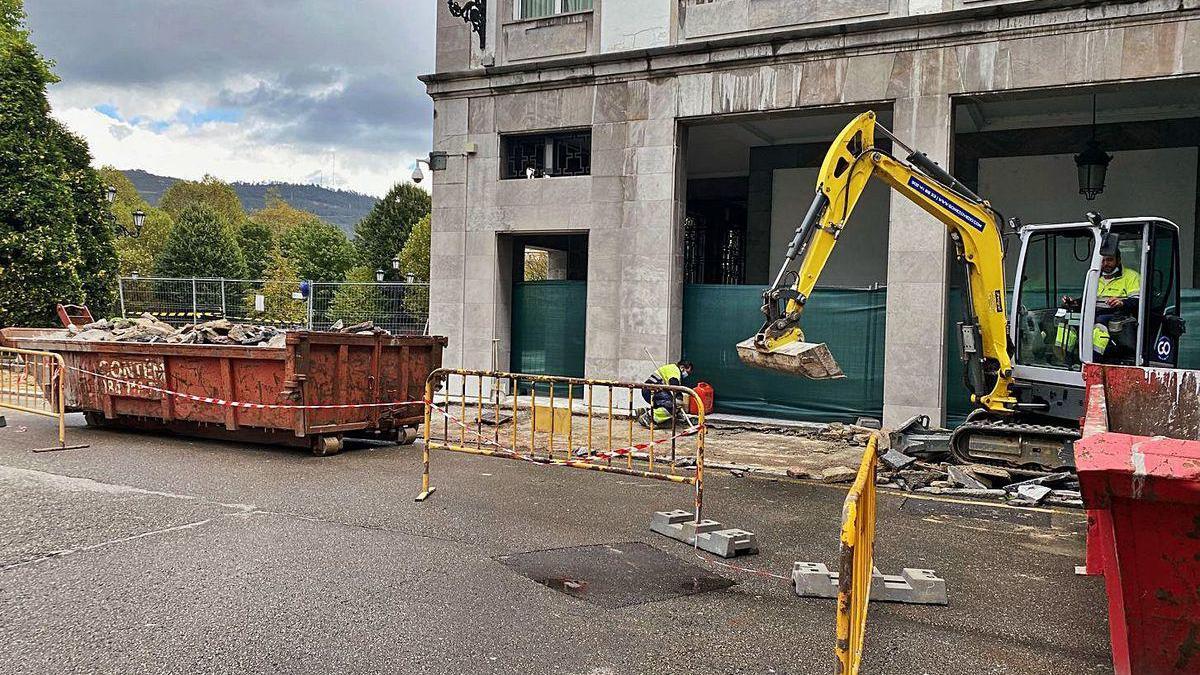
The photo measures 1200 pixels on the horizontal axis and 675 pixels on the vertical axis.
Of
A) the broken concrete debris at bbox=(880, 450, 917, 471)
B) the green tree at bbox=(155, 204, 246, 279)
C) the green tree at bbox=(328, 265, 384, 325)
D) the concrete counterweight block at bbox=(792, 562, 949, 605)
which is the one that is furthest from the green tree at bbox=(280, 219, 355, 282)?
the concrete counterweight block at bbox=(792, 562, 949, 605)

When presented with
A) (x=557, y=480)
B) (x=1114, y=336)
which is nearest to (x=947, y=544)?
(x=1114, y=336)

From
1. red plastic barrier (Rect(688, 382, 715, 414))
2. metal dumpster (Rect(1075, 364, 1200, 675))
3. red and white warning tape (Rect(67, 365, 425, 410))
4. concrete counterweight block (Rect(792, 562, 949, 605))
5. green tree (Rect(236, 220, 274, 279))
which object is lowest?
concrete counterweight block (Rect(792, 562, 949, 605))

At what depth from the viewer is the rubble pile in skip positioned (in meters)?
11.0

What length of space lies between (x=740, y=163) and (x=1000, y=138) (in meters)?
6.17

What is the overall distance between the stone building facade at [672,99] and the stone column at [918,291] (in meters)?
0.03

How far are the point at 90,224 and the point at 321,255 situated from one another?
33.6 m

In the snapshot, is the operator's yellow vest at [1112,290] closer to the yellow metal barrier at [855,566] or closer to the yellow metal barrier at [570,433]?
the yellow metal barrier at [570,433]

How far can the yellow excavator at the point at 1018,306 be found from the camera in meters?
8.52

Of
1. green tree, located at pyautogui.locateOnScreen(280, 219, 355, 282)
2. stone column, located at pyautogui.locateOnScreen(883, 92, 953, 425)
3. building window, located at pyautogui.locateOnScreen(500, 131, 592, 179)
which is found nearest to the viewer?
stone column, located at pyautogui.locateOnScreen(883, 92, 953, 425)

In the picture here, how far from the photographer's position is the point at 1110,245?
8.37m

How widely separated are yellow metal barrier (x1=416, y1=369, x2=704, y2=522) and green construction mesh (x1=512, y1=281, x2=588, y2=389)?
1.75 feet

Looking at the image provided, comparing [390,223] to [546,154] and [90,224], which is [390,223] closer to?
[90,224]

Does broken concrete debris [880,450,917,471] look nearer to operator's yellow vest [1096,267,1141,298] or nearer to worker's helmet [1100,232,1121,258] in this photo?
operator's yellow vest [1096,267,1141,298]

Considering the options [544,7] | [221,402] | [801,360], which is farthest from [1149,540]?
[544,7]
